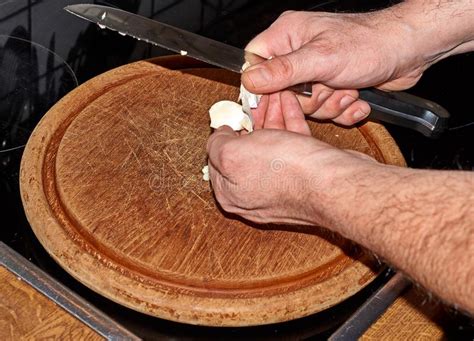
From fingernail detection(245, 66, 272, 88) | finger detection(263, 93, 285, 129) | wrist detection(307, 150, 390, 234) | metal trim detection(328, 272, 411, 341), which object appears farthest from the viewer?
finger detection(263, 93, 285, 129)

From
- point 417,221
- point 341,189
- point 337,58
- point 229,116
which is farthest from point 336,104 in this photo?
point 417,221

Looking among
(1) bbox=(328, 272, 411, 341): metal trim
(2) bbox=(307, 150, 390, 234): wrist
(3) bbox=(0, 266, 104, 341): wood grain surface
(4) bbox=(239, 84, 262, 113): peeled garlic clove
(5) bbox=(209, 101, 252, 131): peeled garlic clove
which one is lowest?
(3) bbox=(0, 266, 104, 341): wood grain surface

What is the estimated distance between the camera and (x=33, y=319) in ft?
3.90

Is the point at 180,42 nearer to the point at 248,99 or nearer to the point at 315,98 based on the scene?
the point at 248,99

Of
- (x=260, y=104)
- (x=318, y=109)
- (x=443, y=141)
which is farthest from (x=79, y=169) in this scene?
(x=443, y=141)

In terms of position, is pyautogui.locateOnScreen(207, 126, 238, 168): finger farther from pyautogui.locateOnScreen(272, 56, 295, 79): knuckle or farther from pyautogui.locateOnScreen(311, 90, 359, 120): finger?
pyautogui.locateOnScreen(311, 90, 359, 120): finger

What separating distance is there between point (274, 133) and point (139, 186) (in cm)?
35

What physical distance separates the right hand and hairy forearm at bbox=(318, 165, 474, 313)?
34 centimetres

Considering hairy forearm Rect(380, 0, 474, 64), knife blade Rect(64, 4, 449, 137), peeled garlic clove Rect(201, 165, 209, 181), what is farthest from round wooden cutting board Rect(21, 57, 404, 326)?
hairy forearm Rect(380, 0, 474, 64)

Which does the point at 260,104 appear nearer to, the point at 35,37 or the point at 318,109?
the point at 318,109

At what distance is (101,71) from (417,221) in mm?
939

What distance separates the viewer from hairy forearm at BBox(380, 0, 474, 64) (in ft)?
4.91

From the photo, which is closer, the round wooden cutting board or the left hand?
the left hand

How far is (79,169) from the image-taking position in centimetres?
147
